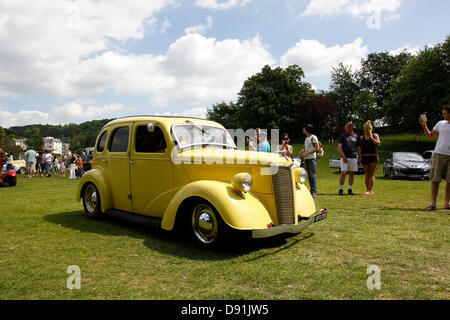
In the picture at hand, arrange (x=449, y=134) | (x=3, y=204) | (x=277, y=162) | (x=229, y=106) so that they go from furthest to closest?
(x=229, y=106) → (x=3, y=204) → (x=449, y=134) → (x=277, y=162)

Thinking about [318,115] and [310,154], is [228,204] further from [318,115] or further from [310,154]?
[318,115]

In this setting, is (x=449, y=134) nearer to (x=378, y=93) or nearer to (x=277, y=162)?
(x=277, y=162)

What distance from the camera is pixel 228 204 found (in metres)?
3.97

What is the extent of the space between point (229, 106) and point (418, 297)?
76.9 m

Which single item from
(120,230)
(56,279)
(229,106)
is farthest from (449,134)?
(229,106)

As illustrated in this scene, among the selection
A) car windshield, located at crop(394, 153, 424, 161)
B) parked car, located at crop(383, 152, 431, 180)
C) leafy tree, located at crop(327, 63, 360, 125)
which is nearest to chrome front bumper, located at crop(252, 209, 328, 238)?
parked car, located at crop(383, 152, 431, 180)

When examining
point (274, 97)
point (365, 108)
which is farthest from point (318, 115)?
point (365, 108)

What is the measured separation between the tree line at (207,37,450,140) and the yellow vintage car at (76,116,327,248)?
107 feet

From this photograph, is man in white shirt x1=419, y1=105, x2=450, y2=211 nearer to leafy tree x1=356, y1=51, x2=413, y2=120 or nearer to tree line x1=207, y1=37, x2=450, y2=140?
tree line x1=207, y1=37, x2=450, y2=140

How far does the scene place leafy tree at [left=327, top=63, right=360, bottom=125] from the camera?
57.9 m

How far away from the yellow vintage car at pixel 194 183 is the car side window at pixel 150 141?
17 mm

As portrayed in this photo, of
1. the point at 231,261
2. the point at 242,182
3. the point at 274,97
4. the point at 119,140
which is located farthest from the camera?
the point at 274,97

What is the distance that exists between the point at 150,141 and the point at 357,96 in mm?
52900
